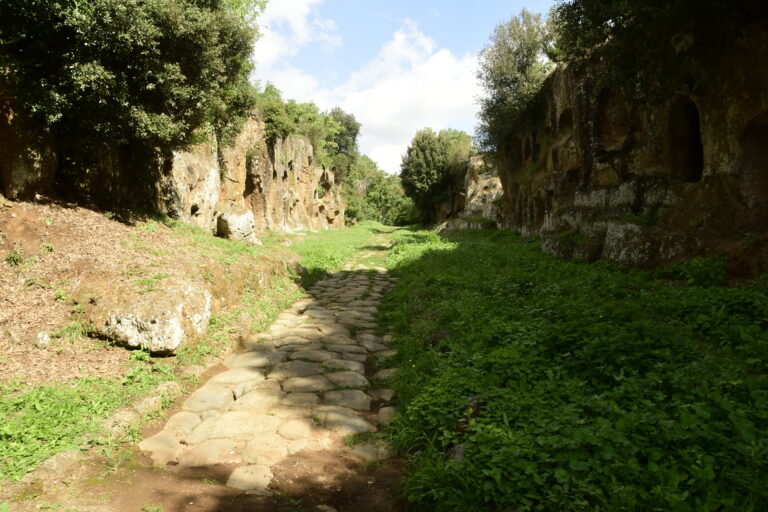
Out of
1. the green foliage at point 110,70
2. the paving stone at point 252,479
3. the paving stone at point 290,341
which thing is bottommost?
the paving stone at point 252,479

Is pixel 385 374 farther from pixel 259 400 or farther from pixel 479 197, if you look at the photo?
pixel 479 197

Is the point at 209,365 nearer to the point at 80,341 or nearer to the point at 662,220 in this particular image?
the point at 80,341

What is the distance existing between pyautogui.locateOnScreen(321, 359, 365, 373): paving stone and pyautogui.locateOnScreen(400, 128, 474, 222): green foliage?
30.9 metres

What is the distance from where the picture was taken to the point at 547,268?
9.18m

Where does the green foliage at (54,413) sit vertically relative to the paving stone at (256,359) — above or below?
above

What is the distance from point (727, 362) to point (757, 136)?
18.3 ft

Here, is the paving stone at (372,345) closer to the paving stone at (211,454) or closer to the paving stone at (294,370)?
the paving stone at (294,370)

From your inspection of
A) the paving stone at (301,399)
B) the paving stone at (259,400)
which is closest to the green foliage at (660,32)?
the paving stone at (301,399)

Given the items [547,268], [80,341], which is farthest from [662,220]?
[80,341]

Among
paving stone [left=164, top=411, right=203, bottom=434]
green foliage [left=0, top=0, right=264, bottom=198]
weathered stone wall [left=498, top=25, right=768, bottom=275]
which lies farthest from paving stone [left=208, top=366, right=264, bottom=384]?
weathered stone wall [left=498, top=25, right=768, bottom=275]

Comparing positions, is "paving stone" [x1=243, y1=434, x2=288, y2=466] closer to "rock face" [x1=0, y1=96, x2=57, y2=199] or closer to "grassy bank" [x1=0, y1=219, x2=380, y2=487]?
"grassy bank" [x1=0, y1=219, x2=380, y2=487]

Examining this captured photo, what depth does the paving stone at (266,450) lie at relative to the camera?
3473mm

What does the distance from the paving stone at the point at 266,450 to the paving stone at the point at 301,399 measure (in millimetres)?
623

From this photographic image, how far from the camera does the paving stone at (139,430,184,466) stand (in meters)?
3.49
